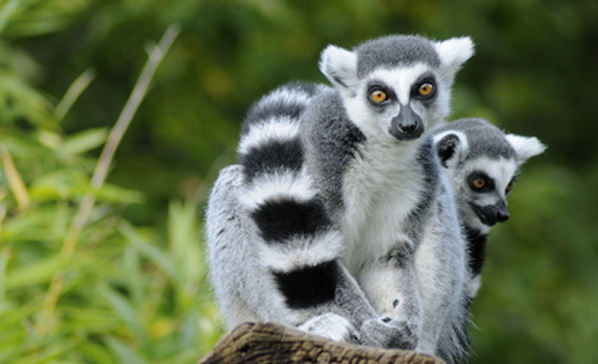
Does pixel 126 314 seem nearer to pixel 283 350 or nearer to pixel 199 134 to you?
pixel 283 350

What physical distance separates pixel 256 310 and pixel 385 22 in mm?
5479

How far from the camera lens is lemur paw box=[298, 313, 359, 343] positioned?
3.27 meters

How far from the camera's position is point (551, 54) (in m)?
9.91

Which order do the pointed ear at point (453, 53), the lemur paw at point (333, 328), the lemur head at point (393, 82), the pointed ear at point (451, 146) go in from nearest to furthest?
the lemur paw at point (333, 328)
the lemur head at point (393, 82)
the pointed ear at point (453, 53)
the pointed ear at point (451, 146)

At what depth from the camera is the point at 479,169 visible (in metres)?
4.16

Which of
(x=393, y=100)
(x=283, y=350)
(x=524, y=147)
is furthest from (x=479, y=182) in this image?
(x=283, y=350)

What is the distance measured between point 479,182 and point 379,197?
2.46ft

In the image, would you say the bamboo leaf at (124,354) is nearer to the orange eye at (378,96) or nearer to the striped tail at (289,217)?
the striped tail at (289,217)

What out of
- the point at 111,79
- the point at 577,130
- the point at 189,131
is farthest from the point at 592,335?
the point at 111,79

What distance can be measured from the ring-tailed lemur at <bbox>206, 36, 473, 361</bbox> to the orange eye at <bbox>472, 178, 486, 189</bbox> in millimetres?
341

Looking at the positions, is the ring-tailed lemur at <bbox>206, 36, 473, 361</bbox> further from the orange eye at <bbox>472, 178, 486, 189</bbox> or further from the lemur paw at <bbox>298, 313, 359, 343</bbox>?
the orange eye at <bbox>472, 178, 486, 189</bbox>

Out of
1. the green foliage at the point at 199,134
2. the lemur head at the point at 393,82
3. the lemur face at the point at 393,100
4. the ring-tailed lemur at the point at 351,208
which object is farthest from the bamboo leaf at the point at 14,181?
the lemur face at the point at 393,100

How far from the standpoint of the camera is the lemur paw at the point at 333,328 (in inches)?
129

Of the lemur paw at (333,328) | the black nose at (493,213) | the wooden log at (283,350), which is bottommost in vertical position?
the lemur paw at (333,328)
